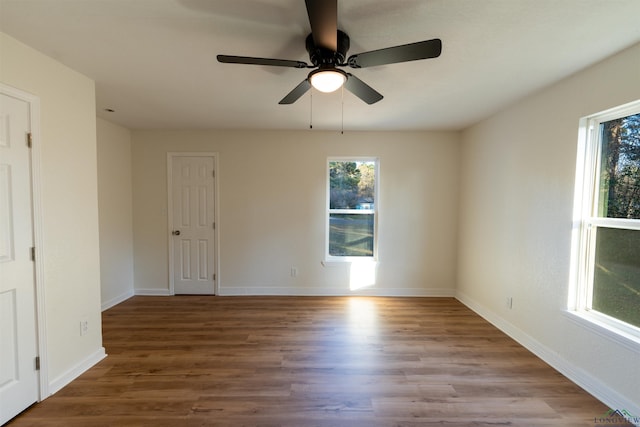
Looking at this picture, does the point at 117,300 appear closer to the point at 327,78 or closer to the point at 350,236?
the point at 350,236

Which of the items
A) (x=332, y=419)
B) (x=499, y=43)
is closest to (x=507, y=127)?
(x=499, y=43)

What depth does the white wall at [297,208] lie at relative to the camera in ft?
12.6

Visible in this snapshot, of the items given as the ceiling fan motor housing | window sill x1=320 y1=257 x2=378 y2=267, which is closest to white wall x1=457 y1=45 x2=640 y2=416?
window sill x1=320 y1=257 x2=378 y2=267

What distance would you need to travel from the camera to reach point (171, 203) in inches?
152

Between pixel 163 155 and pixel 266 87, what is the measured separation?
2308 mm

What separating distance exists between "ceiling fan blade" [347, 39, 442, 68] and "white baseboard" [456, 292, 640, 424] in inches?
97.6

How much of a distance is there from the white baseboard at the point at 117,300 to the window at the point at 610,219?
4945 mm

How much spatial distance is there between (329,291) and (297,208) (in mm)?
1304

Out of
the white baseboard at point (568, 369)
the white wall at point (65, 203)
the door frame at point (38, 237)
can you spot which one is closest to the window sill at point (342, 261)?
the white baseboard at point (568, 369)

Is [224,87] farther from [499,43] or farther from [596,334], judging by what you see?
[596,334]

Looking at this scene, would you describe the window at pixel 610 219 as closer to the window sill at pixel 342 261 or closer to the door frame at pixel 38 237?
the window sill at pixel 342 261

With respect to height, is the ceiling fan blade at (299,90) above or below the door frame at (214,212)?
above

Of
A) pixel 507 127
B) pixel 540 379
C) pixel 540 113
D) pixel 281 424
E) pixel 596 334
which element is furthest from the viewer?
pixel 507 127

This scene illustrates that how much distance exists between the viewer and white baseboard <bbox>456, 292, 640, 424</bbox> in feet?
5.79
